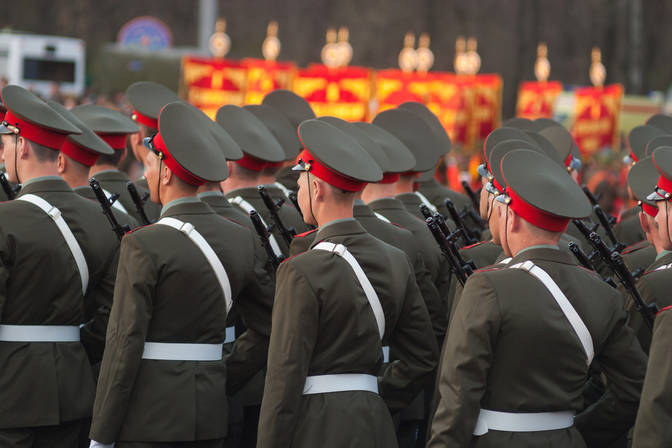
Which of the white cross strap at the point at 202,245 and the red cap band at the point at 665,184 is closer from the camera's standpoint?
the red cap band at the point at 665,184

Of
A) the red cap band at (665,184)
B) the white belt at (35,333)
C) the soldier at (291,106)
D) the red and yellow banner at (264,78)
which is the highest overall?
the red and yellow banner at (264,78)

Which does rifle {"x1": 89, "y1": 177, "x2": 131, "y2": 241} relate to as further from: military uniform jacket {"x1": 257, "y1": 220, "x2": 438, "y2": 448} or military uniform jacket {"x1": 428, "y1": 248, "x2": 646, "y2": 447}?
military uniform jacket {"x1": 428, "y1": 248, "x2": 646, "y2": 447}

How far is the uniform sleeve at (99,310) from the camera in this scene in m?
4.00

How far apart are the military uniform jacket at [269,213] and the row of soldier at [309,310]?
38 centimetres

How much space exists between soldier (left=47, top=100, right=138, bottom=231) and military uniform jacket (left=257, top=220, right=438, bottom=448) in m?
1.40

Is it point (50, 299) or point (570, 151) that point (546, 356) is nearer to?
point (50, 299)

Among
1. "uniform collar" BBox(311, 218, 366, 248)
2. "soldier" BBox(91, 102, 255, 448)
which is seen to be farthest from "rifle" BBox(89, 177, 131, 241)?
"uniform collar" BBox(311, 218, 366, 248)

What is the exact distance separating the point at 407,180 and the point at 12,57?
1516 centimetres

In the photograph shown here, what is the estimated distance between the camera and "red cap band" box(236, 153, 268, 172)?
16.3 ft

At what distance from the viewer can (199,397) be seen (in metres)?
3.54

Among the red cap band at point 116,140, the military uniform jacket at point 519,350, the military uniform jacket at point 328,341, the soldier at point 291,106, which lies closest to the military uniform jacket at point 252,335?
the military uniform jacket at point 328,341

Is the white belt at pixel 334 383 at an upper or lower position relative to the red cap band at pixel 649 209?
lower

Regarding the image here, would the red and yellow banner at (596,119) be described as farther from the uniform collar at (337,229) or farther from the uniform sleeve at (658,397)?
the uniform sleeve at (658,397)

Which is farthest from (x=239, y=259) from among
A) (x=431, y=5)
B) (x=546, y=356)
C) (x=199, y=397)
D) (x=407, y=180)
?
(x=431, y=5)
